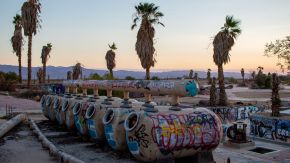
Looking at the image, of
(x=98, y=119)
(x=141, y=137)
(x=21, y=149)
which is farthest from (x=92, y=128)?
(x=141, y=137)

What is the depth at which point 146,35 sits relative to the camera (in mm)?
39219

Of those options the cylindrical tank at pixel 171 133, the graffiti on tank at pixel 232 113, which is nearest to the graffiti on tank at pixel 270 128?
Answer: the graffiti on tank at pixel 232 113

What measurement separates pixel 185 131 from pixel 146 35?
26.7 m

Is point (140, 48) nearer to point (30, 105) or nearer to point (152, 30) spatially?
point (152, 30)

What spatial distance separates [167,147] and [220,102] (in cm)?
2421

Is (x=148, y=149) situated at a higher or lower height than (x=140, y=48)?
lower

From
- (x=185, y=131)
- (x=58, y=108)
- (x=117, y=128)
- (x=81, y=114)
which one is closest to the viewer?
(x=185, y=131)

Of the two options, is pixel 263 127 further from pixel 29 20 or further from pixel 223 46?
pixel 29 20

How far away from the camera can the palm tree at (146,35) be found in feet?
128

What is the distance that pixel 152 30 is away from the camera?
3969cm

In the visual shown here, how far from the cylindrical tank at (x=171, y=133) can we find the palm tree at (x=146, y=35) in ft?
80.9

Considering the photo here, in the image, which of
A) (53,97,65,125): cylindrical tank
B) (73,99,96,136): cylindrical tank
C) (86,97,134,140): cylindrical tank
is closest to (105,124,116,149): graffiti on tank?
(86,97,134,140): cylindrical tank

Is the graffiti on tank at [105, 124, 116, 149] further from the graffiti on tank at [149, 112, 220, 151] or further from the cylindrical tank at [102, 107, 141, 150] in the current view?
the graffiti on tank at [149, 112, 220, 151]

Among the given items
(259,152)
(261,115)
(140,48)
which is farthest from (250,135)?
(140,48)
